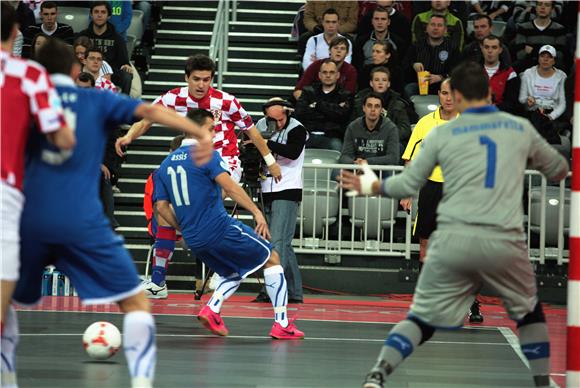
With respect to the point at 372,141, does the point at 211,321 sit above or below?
below

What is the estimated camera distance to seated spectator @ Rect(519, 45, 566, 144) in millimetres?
15656

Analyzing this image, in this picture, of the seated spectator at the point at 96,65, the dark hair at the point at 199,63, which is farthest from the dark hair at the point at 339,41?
the dark hair at the point at 199,63

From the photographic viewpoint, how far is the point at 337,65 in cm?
1570

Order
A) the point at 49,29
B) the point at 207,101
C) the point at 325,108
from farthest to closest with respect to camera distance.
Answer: the point at 49,29 < the point at 325,108 < the point at 207,101

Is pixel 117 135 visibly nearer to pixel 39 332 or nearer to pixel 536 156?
pixel 39 332

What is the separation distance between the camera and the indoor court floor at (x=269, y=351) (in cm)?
816

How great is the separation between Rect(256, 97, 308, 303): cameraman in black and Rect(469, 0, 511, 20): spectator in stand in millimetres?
5882

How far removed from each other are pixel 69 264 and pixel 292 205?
7.13 metres

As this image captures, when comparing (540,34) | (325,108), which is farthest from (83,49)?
(540,34)

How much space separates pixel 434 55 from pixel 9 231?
11.0 metres

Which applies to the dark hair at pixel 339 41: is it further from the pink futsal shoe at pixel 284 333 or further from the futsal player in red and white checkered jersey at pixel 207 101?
the pink futsal shoe at pixel 284 333

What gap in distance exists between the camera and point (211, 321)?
10336 mm

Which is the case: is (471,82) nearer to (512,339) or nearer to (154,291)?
(512,339)

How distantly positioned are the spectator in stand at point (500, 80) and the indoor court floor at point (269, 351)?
3.43 m
